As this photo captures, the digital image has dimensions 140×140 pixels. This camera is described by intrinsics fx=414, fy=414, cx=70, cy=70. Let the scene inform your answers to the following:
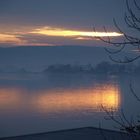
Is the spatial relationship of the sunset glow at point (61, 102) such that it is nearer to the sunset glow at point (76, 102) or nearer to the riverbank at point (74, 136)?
the sunset glow at point (76, 102)

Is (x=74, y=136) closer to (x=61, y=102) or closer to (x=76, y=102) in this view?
(x=61, y=102)

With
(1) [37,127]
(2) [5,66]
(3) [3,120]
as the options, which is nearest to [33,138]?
(1) [37,127]

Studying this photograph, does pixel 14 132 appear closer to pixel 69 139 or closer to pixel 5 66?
pixel 69 139

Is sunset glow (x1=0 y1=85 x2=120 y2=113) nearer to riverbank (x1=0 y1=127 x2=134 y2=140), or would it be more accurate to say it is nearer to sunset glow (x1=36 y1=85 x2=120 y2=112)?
sunset glow (x1=36 y1=85 x2=120 y2=112)

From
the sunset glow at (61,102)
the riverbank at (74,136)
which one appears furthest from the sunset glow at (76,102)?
the riverbank at (74,136)

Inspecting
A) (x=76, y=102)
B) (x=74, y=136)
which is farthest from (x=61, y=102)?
(x=74, y=136)

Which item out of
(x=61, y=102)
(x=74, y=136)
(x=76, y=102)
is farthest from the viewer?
(x=76, y=102)

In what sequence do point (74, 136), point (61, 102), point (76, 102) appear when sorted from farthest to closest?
point (76, 102)
point (61, 102)
point (74, 136)

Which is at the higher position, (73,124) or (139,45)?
(139,45)

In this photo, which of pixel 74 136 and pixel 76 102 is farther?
pixel 76 102

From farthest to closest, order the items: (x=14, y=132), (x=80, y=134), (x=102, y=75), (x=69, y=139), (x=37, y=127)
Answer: (x=102, y=75)
(x=37, y=127)
(x=14, y=132)
(x=80, y=134)
(x=69, y=139)

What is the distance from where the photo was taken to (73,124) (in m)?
16.2

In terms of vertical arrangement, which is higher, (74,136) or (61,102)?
(74,136)

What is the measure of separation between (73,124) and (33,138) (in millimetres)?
9062
